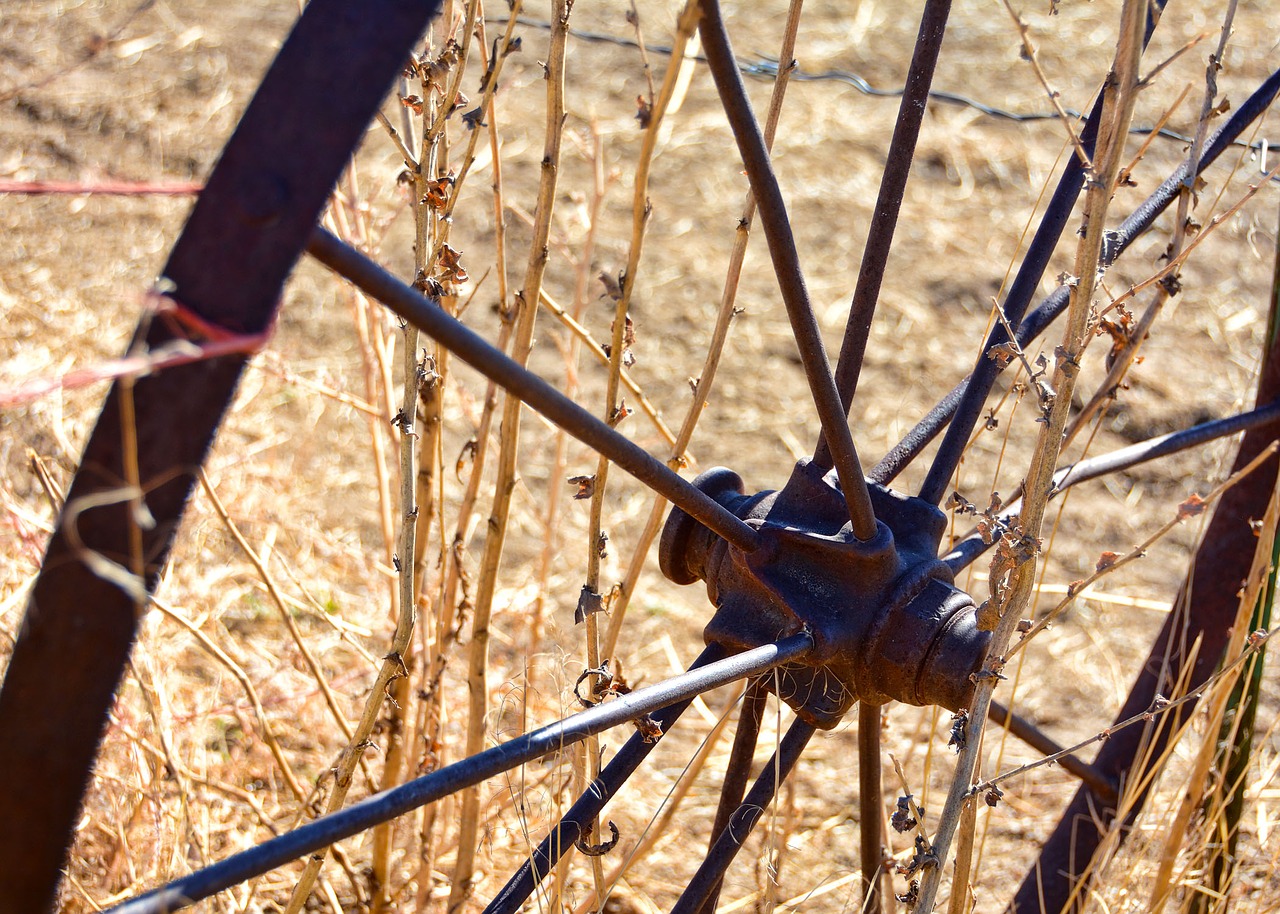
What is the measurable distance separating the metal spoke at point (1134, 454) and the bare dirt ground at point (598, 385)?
23 cm

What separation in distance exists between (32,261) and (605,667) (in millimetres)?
3419

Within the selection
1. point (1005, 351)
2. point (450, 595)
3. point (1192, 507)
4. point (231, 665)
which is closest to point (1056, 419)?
point (1005, 351)

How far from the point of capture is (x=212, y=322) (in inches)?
28.1

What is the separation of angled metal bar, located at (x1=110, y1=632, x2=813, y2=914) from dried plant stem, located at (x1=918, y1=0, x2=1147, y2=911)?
19cm

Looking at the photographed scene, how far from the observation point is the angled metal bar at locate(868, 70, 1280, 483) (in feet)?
4.82

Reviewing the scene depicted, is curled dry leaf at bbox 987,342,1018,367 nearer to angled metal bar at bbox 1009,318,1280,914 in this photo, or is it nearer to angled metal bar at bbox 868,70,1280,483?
angled metal bar at bbox 868,70,1280,483

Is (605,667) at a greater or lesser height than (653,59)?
lesser

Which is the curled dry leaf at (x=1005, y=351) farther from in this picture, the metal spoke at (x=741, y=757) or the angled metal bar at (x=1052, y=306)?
the metal spoke at (x=741, y=757)

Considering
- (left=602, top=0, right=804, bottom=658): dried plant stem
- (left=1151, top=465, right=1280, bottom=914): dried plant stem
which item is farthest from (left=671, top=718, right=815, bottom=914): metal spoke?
(left=1151, top=465, right=1280, bottom=914): dried plant stem

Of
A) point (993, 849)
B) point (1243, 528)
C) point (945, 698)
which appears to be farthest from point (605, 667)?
point (993, 849)

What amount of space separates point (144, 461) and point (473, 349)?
0.26 metres

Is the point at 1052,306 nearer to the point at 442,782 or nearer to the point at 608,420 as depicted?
the point at 608,420

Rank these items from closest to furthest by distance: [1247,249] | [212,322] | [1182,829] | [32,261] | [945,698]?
[212,322] < [945,698] < [1182,829] < [32,261] < [1247,249]

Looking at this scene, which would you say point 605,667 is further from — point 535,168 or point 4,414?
point 535,168
